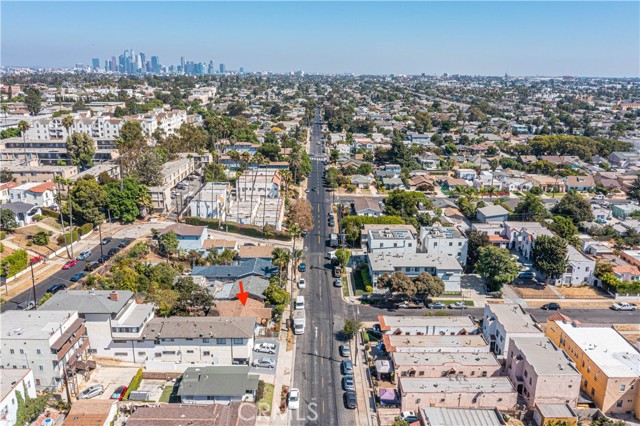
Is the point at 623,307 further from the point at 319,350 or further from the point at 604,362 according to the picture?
the point at 319,350

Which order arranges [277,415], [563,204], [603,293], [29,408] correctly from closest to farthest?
1. [29,408]
2. [277,415]
3. [603,293]
4. [563,204]

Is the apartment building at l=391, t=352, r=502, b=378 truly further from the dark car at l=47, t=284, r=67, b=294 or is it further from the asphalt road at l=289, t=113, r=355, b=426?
the dark car at l=47, t=284, r=67, b=294

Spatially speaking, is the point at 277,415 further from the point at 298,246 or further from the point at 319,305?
the point at 298,246

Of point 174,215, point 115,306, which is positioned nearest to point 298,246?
point 174,215

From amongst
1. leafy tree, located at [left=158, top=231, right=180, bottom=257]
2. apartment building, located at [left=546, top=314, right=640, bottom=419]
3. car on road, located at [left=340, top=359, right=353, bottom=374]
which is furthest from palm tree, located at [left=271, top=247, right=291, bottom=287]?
apartment building, located at [left=546, top=314, right=640, bottom=419]

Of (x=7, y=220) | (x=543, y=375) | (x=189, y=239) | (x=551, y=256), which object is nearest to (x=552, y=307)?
(x=551, y=256)

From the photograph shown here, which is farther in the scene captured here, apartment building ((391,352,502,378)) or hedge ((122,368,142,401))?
apartment building ((391,352,502,378))
